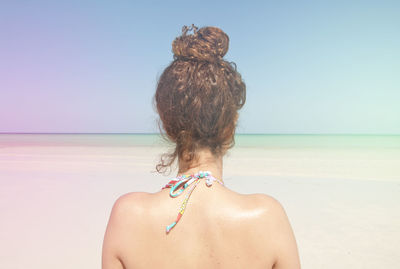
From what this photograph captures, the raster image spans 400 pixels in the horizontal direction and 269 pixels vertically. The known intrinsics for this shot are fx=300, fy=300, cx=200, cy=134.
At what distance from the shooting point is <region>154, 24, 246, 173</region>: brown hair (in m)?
1.22

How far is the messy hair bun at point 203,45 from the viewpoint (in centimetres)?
128

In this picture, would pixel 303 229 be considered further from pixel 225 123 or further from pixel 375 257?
pixel 225 123

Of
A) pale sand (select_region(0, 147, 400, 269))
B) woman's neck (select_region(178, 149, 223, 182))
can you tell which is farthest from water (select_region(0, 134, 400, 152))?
pale sand (select_region(0, 147, 400, 269))

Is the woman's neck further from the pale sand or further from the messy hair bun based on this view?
the pale sand

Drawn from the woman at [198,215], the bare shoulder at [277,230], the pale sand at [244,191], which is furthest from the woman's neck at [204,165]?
the pale sand at [244,191]

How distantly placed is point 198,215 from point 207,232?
3.0 inches

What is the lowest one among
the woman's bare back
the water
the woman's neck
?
the water

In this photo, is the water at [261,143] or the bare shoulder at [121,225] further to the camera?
the water at [261,143]

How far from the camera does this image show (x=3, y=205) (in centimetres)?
685

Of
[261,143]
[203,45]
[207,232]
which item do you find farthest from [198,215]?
[261,143]

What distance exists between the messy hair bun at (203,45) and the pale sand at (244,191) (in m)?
3.68

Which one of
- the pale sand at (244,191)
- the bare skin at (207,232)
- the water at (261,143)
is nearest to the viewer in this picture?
the bare skin at (207,232)

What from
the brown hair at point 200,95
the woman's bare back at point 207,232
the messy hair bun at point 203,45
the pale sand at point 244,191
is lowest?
the pale sand at point 244,191

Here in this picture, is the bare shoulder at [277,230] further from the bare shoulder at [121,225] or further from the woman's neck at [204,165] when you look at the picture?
the bare shoulder at [121,225]
